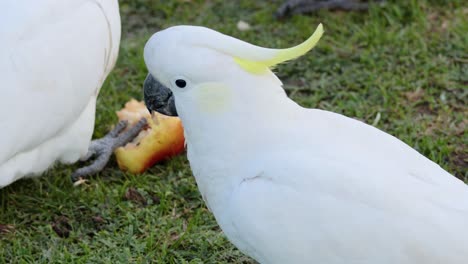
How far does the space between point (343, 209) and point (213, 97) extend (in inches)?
18.1

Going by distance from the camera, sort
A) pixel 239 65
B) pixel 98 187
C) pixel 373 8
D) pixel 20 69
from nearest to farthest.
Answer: pixel 239 65
pixel 20 69
pixel 98 187
pixel 373 8

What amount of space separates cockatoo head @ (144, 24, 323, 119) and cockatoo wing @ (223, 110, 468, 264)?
0.18 m

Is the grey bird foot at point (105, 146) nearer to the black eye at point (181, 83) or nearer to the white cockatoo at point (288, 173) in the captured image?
the white cockatoo at point (288, 173)

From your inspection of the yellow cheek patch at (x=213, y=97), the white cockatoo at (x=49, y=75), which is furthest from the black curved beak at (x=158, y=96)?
the white cockatoo at (x=49, y=75)

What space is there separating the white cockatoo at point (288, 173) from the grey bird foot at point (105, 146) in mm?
1187

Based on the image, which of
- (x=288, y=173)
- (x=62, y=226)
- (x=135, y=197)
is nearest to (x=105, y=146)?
(x=135, y=197)

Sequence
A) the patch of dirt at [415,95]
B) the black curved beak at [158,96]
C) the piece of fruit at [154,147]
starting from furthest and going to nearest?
the patch of dirt at [415,95]
the piece of fruit at [154,147]
the black curved beak at [158,96]

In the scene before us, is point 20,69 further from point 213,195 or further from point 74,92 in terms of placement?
point 213,195

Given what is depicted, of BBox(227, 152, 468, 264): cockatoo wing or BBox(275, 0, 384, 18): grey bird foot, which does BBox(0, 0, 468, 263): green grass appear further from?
BBox(227, 152, 468, 264): cockatoo wing

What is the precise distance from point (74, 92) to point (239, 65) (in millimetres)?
1021

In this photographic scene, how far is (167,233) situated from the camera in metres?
3.13

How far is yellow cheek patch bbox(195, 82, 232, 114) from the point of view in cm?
229

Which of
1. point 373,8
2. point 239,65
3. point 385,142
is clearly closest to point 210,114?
point 239,65

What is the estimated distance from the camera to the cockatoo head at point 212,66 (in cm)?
227
